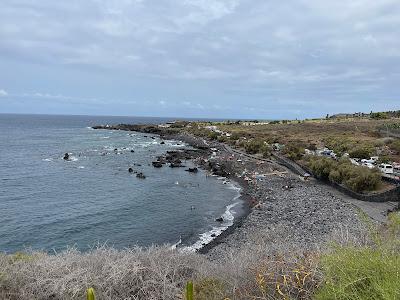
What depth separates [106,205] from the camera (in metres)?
35.1

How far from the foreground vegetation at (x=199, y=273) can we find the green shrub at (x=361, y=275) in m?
0.01

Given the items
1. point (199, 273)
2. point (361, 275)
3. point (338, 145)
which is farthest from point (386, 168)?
point (361, 275)

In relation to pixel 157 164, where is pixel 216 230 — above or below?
below

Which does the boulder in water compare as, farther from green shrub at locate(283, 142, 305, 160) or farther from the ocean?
green shrub at locate(283, 142, 305, 160)

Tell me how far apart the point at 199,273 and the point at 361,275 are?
4856 millimetres

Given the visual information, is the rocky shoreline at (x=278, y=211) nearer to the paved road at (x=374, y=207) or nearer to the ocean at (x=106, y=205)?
the paved road at (x=374, y=207)

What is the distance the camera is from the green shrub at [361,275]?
16.4ft

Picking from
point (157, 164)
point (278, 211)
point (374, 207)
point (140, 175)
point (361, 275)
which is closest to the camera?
point (361, 275)

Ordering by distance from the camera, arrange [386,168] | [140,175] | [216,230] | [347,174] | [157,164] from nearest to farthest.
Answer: [216,230], [347,174], [386,168], [140,175], [157,164]

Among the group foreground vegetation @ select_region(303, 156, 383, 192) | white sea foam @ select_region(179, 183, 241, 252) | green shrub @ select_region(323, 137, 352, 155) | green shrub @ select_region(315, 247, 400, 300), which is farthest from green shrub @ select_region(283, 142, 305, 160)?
green shrub @ select_region(315, 247, 400, 300)

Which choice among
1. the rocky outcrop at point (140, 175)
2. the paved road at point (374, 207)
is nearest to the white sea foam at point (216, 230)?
the paved road at point (374, 207)

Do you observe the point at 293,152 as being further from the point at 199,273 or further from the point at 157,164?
the point at 199,273

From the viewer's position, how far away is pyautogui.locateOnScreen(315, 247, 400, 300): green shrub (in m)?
5.01

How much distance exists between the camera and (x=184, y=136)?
10331 centimetres
